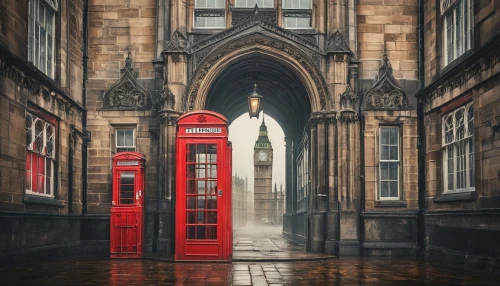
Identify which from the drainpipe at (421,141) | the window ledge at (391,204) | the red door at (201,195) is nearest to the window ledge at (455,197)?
the drainpipe at (421,141)

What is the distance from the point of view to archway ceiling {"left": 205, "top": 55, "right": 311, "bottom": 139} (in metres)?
19.9

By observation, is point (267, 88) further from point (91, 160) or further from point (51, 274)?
point (51, 274)

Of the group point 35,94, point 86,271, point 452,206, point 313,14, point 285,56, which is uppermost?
point 313,14

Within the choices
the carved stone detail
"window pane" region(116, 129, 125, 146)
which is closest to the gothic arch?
"window pane" region(116, 129, 125, 146)

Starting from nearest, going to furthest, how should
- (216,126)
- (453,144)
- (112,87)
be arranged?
1. (216,126)
2. (453,144)
3. (112,87)

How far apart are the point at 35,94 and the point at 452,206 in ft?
34.0

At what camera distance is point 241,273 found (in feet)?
39.4

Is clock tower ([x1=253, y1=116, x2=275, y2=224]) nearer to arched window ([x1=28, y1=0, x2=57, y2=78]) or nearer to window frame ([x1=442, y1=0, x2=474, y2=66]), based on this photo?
window frame ([x1=442, y1=0, x2=474, y2=66])

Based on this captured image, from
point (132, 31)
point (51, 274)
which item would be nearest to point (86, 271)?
point (51, 274)

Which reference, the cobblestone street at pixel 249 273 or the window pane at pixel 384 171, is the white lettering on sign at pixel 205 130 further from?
the window pane at pixel 384 171

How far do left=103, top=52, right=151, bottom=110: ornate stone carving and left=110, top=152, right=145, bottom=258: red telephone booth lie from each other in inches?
88.5

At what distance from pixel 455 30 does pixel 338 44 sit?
3.39 m

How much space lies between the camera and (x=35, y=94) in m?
14.6

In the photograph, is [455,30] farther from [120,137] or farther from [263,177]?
[263,177]
